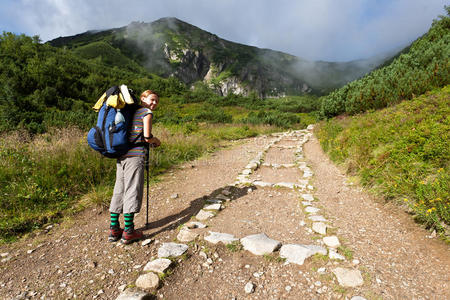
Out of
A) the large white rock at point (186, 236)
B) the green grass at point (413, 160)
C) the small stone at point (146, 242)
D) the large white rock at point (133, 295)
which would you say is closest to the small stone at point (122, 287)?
the large white rock at point (133, 295)

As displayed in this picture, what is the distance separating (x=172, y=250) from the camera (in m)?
2.55

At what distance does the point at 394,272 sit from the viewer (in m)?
2.14

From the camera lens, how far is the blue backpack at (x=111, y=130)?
8.65 ft

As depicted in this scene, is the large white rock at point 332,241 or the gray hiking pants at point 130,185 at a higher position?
the gray hiking pants at point 130,185

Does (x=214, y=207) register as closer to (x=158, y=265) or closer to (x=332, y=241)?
(x=158, y=265)

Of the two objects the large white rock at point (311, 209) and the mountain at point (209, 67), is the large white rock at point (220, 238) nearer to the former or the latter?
the large white rock at point (311, 209)

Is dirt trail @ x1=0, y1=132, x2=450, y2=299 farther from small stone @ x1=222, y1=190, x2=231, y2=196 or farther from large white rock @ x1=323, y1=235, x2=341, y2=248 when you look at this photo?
small stone @ x1=222, y1=190, x2=231, y2=196

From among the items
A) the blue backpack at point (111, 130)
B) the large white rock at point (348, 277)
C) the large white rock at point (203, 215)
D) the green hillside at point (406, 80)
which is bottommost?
the large white rock at point (203, 215)

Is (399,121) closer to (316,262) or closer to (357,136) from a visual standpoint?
(357,136)

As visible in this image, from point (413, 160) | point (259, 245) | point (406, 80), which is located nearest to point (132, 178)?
point (259, 245)

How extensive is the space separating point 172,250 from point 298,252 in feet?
5.00

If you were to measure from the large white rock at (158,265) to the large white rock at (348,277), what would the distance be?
1767 mm

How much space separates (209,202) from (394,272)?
2879 mm

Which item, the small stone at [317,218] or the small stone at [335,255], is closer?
the small stone at [335,255]
